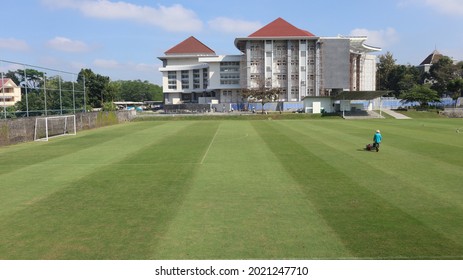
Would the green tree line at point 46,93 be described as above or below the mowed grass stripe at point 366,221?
above

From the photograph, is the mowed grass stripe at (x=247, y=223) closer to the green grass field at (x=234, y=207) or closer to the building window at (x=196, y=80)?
the green grass field at (x=234, y=207)

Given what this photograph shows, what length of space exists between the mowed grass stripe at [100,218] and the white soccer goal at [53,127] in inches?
781

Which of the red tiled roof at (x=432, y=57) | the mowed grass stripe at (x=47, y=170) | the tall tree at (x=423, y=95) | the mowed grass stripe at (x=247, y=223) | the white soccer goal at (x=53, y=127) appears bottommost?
the mowed grass stripe at (x=247, y=223)

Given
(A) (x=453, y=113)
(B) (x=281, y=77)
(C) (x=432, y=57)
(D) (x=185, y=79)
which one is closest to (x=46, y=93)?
(A) (x=453, y=113)

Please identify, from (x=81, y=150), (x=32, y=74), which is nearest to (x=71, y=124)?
(x=32, y=74)

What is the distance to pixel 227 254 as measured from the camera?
23.6 feet

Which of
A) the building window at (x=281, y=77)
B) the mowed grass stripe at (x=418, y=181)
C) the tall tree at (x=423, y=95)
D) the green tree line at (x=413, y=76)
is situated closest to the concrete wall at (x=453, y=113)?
the tall tree at (x=423, y=95)

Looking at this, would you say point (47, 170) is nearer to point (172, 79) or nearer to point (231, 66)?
point (231, 66)

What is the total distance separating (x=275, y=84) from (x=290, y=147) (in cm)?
8131

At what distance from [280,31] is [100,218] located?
324 feet

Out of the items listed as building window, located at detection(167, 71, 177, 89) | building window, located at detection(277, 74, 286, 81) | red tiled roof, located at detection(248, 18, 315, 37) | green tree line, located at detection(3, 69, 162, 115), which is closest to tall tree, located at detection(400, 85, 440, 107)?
red tiled roof, located at detection(248, 18, 315, 37)

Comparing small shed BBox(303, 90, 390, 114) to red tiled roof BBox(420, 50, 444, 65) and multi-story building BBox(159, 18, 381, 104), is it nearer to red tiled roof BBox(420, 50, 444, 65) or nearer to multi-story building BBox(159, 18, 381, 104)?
multi-story building BBox(159, 18, 381, 104)

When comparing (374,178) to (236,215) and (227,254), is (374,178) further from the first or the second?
(227,254)

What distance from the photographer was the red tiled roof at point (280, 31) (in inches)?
3991
